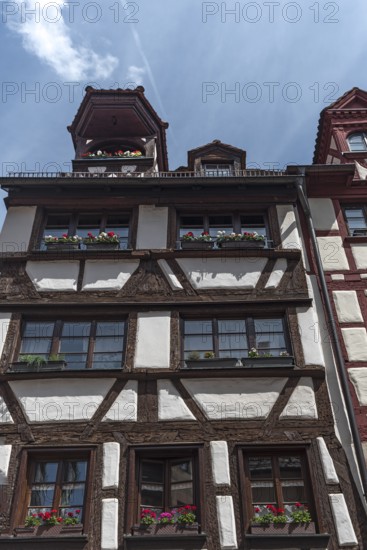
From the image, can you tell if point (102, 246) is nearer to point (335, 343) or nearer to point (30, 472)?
point (30, 472)

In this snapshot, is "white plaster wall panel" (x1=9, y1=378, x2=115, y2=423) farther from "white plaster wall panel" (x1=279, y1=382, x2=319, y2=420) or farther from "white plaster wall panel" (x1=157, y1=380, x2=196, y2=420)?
"white plaster wall panel" (x1=279, y1=382, x2=319, y2=420)

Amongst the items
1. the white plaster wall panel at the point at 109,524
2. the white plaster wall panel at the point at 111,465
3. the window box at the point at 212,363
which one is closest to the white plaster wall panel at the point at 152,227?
the window box at the point at 212,363

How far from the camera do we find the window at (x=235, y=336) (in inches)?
406

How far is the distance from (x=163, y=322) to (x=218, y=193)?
3.72 m

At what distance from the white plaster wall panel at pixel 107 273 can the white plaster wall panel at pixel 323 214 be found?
13.0 ft

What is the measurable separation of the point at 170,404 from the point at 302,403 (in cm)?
209

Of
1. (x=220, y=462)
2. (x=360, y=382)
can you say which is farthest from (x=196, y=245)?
(x=220, y=462)

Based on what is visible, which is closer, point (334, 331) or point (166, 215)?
point (334, 331)

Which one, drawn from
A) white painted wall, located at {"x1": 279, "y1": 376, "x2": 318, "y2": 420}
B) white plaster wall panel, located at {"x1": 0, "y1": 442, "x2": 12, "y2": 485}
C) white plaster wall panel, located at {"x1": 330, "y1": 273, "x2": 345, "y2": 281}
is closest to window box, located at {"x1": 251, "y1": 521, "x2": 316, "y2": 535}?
white painted wall, located at {"x1": 279, "y1": 376, "x2": 318, "y2": 420}

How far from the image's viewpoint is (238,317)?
10812 mm

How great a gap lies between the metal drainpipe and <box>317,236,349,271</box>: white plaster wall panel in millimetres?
259

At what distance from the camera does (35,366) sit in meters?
9.84

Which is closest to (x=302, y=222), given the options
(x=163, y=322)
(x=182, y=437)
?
(x=163, y=322)

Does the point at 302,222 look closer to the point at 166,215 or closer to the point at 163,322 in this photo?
the point at 166,215
